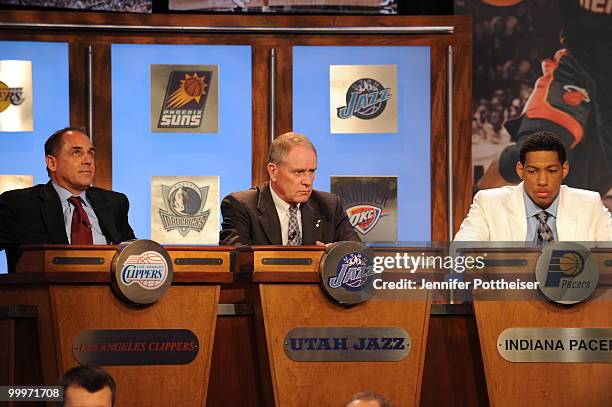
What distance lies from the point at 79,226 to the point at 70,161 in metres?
0.28

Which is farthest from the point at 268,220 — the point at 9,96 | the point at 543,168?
the point at 9,96

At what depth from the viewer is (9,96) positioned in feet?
17.4

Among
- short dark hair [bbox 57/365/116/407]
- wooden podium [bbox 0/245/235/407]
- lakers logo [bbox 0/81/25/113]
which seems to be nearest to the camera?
short dark hair [bbox 57/365/116/407]

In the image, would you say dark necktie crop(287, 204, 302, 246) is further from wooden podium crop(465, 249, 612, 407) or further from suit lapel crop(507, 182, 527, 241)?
wooden podium crop(465, 249, 612, 407)

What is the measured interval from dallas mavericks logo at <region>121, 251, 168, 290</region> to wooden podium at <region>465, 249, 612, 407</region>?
0.94 m

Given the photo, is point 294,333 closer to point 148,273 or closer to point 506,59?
point 148,273

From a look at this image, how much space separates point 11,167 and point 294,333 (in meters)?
2.78

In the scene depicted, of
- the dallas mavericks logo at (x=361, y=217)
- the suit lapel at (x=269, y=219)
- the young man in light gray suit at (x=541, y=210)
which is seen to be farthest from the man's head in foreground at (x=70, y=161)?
the dallas mavericks logo at (x=361, y=217)

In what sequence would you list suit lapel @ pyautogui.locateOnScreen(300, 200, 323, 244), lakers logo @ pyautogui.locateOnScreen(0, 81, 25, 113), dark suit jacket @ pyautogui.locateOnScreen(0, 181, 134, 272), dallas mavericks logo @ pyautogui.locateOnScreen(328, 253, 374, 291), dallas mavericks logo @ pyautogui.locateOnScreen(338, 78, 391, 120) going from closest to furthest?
1. dallas mavericks logo @ pyautogui.locateOnScreen(328, 253, 374, 291)
2. dark suit jacket @ pyautogui.locateOnScreen(0, 181, 134, 272)
3. suit lapel @ pyautogui.locateOnScreen(300, 200, 323, 244)
4. lakers logo @ pyautogui.locateOnScreen(0, 81, 25, 113)
5. dallas mavericks logo @ pyautogui.locateOnScreen(338, 78, 391, 120)

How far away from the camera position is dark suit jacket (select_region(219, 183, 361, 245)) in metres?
3.93

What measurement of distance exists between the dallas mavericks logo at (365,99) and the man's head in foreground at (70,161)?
1688 millimetres

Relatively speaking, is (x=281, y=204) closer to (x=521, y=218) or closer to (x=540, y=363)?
(x=521, y=218)

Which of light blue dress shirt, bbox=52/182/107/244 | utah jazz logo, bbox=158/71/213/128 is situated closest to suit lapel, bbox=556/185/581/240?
light blue dress shirt, bbox=52/182/107/244

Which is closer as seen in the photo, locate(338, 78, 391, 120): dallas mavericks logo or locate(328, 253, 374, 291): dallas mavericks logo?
locate(328, 253, 374, 291): dallas mavericks logo
